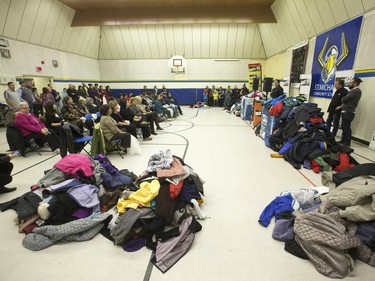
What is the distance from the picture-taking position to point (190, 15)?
9.86 meters

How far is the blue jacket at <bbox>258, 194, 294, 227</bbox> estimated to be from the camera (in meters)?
2.23

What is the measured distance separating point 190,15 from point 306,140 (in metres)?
8.83

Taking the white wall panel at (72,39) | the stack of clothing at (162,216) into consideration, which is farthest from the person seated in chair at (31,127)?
the white wall panel at (72,39)

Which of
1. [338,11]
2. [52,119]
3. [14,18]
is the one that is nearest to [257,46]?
[338,11]

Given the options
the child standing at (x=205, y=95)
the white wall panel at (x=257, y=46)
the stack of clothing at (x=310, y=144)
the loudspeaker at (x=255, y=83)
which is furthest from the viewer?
the child standing at (x=205, y=95)

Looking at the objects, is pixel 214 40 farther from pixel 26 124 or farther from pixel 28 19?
pixel 26 124

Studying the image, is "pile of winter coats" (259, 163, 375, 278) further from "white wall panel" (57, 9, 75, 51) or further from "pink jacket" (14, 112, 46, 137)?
"white wall panel" (57, 9, 75, 51)

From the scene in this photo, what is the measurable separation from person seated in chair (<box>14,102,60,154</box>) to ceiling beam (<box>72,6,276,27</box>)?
7.77 meters

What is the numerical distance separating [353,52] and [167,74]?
11.5 meters

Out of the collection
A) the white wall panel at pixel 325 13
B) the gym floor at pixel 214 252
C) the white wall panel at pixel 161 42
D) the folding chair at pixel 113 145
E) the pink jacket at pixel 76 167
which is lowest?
the gym floor at pixel 214 252

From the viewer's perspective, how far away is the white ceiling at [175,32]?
23.1 feet

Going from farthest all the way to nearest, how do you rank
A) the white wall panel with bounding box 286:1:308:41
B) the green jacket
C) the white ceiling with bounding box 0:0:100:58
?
the white wall panel with bounding box 286:1:308:41 < the white ceiling with bounding box 0:0:100:58 < the green jacket

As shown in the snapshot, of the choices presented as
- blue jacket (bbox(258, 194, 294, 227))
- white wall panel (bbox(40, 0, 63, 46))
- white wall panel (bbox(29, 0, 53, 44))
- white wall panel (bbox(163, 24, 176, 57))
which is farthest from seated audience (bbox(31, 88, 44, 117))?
white wall panel (bbox(163, 24, 176, 57))

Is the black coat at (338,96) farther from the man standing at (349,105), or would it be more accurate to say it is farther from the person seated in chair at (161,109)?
the person seated in chair at (161,109)
